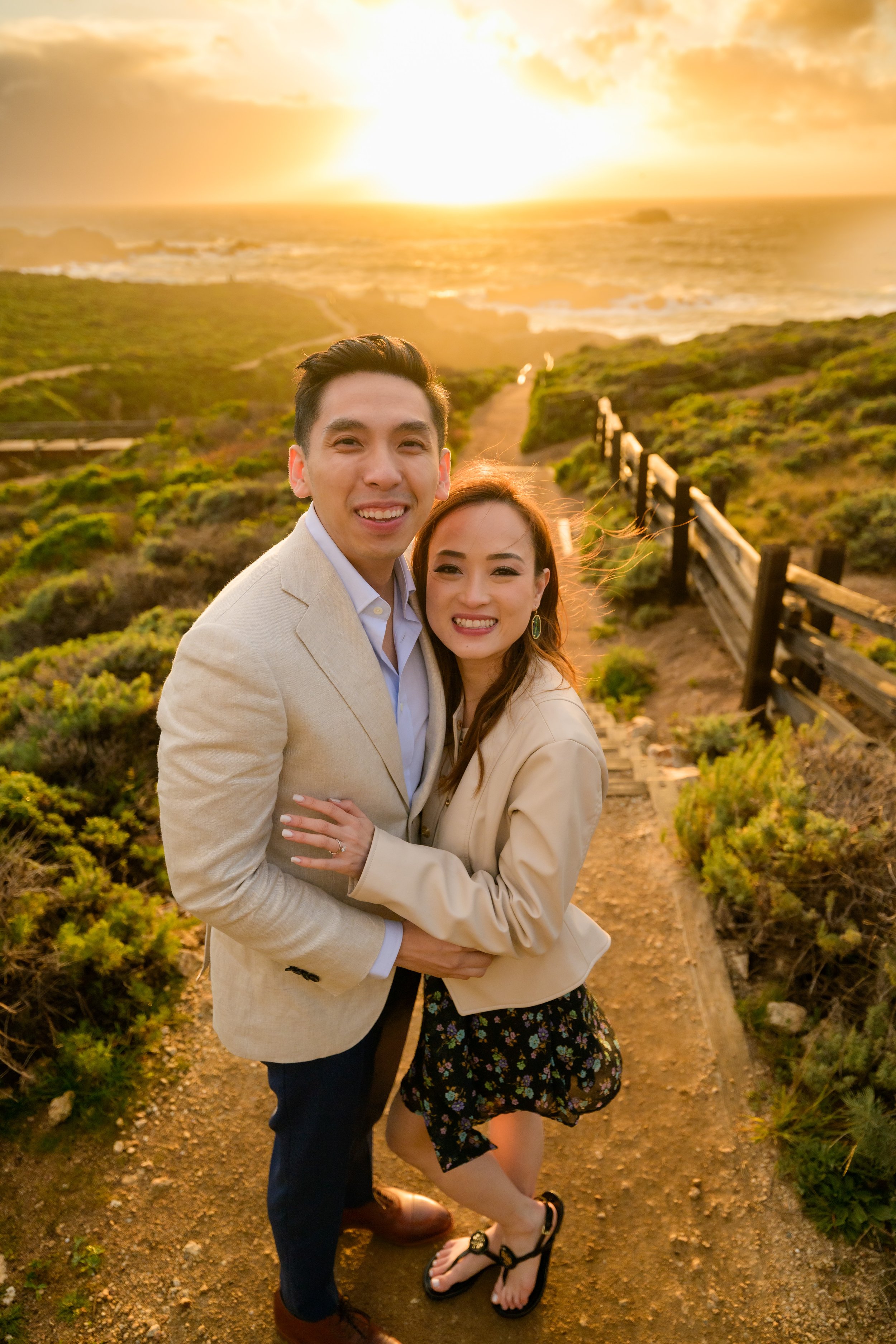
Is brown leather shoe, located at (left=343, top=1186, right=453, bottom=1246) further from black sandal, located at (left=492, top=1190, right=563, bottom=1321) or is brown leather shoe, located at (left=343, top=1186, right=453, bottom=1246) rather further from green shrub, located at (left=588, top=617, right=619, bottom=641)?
green shrub, located at (left=588, top=617, right=619, bottom=641)

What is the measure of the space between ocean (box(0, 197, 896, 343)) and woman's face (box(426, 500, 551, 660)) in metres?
37.5

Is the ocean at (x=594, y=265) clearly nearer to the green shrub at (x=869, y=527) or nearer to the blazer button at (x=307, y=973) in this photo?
the green shrub at (x=869, y=527)

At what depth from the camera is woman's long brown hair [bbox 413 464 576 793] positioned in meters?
1.94

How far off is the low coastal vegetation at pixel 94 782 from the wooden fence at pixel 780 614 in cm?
291

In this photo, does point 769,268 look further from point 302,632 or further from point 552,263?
point 302,632

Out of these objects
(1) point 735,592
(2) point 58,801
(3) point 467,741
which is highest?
(3) point 467,741

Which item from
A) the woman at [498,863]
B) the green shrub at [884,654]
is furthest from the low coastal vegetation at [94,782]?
the green shrub at [884,654]

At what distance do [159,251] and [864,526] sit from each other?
13669 centimetres

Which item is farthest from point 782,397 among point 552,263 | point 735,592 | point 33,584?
point 552,263

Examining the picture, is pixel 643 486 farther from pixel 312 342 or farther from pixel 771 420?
pixel 312 342

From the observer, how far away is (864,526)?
8641 millimetres

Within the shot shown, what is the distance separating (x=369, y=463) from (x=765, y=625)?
14.4 ft

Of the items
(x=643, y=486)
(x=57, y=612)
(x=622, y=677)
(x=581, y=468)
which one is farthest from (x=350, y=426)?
(x=581, y=468)

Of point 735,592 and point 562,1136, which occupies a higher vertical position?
point 735,592
